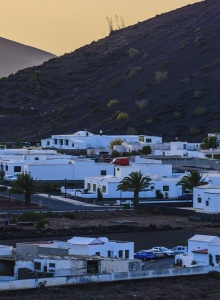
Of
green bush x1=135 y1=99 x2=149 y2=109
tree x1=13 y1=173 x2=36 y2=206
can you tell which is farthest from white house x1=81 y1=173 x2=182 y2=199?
green bush x1=135 y1=99 x2=149 y2=109

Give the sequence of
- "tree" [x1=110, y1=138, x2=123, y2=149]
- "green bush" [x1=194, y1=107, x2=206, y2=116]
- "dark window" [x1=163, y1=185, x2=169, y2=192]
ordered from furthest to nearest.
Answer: "green bush" [x1=194, y1=107, x2=206, y2=116], "tree" [x1=110, y1=138, x2=123, y2=149], "dark window" [x1=163, y1=185, x2=169, y2=192]

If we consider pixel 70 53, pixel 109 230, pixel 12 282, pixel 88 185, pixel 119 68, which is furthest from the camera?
pixel 70 53

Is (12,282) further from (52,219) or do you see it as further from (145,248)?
(52,219)

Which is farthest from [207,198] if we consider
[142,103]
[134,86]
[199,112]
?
[134,86]

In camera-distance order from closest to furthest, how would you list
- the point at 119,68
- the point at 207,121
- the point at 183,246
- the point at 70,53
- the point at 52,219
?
the point at 183,246
the point at 52,219
the point at 207,121
the point at 119,68
the point at 70,53

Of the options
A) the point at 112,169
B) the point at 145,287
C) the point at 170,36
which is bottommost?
the point at 145,287

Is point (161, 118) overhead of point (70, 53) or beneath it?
beneath

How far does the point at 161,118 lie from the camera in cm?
10888

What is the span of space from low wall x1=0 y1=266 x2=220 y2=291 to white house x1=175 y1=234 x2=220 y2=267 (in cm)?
106

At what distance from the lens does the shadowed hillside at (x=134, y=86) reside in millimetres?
109250

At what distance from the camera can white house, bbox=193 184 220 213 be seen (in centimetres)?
5584

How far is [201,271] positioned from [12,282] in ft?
21.0

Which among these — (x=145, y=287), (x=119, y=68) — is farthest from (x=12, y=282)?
(x=119, y=68)

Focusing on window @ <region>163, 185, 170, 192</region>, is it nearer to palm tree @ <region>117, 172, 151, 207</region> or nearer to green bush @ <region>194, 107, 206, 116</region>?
palm tree @ <region>117, 172, 151, 207</region>
